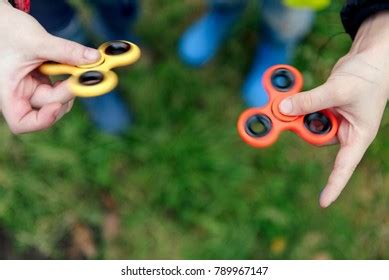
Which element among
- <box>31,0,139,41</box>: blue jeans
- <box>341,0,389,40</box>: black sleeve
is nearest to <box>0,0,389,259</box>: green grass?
<box>31,0,139,41</box>: blue jeans

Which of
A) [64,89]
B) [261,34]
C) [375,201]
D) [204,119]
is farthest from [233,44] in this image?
[64,89]

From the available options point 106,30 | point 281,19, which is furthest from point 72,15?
point 281,19

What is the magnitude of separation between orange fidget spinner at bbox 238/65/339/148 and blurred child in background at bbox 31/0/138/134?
475 millimetres

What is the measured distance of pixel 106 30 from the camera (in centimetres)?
127

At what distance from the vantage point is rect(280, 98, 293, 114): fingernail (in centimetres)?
83

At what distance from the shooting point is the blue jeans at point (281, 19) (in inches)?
45.3

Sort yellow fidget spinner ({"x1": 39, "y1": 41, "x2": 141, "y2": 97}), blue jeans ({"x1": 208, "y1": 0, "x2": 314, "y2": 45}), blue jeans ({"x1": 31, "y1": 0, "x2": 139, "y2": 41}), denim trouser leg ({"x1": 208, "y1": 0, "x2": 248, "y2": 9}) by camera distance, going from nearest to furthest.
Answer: yellow fidget spinner ({"x1": 39, "y1": 41, "x2": 141, "y2": 97}) → blue jeans ({"x1": 31, "y1": 0, "x2": 139, "y2": 41}) → blue jeans ({"x1": 208, "y1": 0, "x2": 314, "y2": 45}) → denim trouser leg ({"x1": 208, "y1": 0, "x2": 248, "y2": 9})

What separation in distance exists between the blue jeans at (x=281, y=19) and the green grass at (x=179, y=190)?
10 cm

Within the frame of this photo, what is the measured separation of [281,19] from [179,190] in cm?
46

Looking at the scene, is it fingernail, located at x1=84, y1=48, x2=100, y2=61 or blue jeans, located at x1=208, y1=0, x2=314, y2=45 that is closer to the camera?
fingernail, located at x1=84, y1=48, x2=100, y2=61

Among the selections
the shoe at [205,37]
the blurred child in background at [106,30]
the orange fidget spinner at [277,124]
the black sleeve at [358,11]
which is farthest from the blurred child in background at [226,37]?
the orange fidget spinner at [277,124]

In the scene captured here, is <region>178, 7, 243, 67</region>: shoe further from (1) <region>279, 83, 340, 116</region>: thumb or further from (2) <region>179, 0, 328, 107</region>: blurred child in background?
(1) <region>279, 83, 340, 116</region>: thumb

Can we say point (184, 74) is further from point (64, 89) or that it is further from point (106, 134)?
point (64, 89)

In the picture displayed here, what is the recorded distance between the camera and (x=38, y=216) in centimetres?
124
